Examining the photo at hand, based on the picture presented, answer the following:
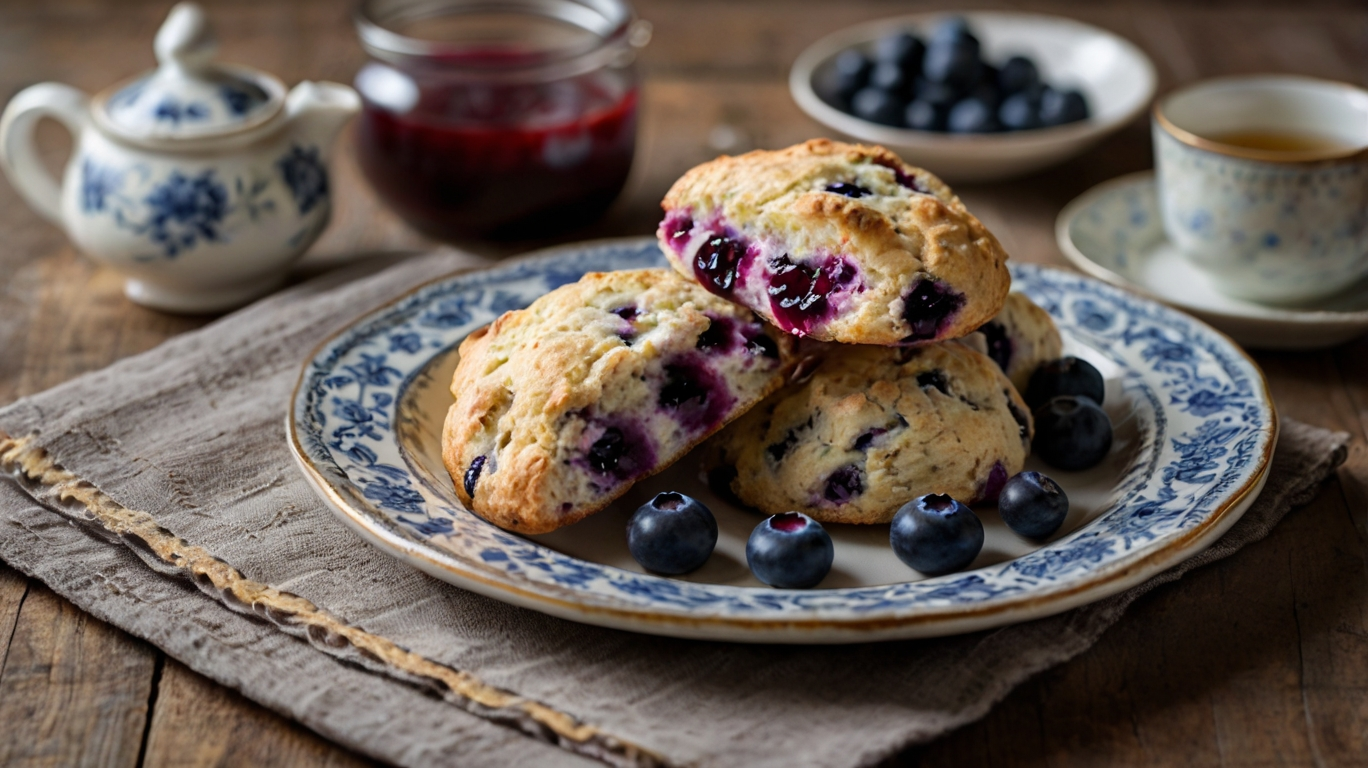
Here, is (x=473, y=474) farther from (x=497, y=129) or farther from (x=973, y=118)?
(x=973, y=118)

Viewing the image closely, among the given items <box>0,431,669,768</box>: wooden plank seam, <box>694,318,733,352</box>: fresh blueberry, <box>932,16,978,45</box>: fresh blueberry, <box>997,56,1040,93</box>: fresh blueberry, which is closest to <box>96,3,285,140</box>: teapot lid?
<box>0,431,669,768</box>: wooden plank seam

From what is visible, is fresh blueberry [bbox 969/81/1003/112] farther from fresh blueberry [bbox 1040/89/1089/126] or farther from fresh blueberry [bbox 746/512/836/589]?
fresh blueberry [bbox 746/512/836/589]

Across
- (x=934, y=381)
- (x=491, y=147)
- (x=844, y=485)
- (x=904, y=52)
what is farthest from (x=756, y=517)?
(x=904, y=52)

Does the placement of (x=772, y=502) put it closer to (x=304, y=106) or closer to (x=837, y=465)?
(x=837, y=465)

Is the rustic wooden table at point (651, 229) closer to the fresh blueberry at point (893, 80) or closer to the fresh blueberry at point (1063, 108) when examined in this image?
the fresh blueberry at point (1063, 108)

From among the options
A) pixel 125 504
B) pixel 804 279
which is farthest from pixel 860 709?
pixel 125 504

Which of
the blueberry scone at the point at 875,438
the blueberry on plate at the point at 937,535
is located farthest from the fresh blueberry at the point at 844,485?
the blueberry on plate at the point at 937,535
